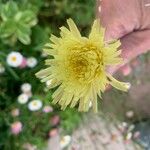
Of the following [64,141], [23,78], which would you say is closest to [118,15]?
[23,78]

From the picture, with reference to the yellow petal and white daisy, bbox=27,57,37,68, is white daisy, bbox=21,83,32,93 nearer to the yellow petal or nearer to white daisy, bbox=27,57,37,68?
white daisy, bbox=27,57,37,68

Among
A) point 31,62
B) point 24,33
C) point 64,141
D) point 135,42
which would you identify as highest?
point 135,42

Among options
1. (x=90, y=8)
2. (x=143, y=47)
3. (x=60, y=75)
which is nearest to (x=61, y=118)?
(x=90, y=8)

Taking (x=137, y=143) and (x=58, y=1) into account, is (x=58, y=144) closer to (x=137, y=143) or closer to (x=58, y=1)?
(x=137, y=143)

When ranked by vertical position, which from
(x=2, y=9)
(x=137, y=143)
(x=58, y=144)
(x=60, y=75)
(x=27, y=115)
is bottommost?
(x=137, y=143)

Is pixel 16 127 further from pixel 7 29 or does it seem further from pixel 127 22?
pixel 127 22

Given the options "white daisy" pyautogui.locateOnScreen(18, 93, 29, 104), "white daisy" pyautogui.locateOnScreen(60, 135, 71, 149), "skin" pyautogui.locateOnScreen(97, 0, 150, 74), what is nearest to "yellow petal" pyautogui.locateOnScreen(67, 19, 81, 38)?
"skin" pyautogui.locateOnScreen(97, 0, 150, 74)

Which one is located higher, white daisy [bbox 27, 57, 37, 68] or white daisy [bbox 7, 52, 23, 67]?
white daisy [bbox 7, 52, 23, 67]
